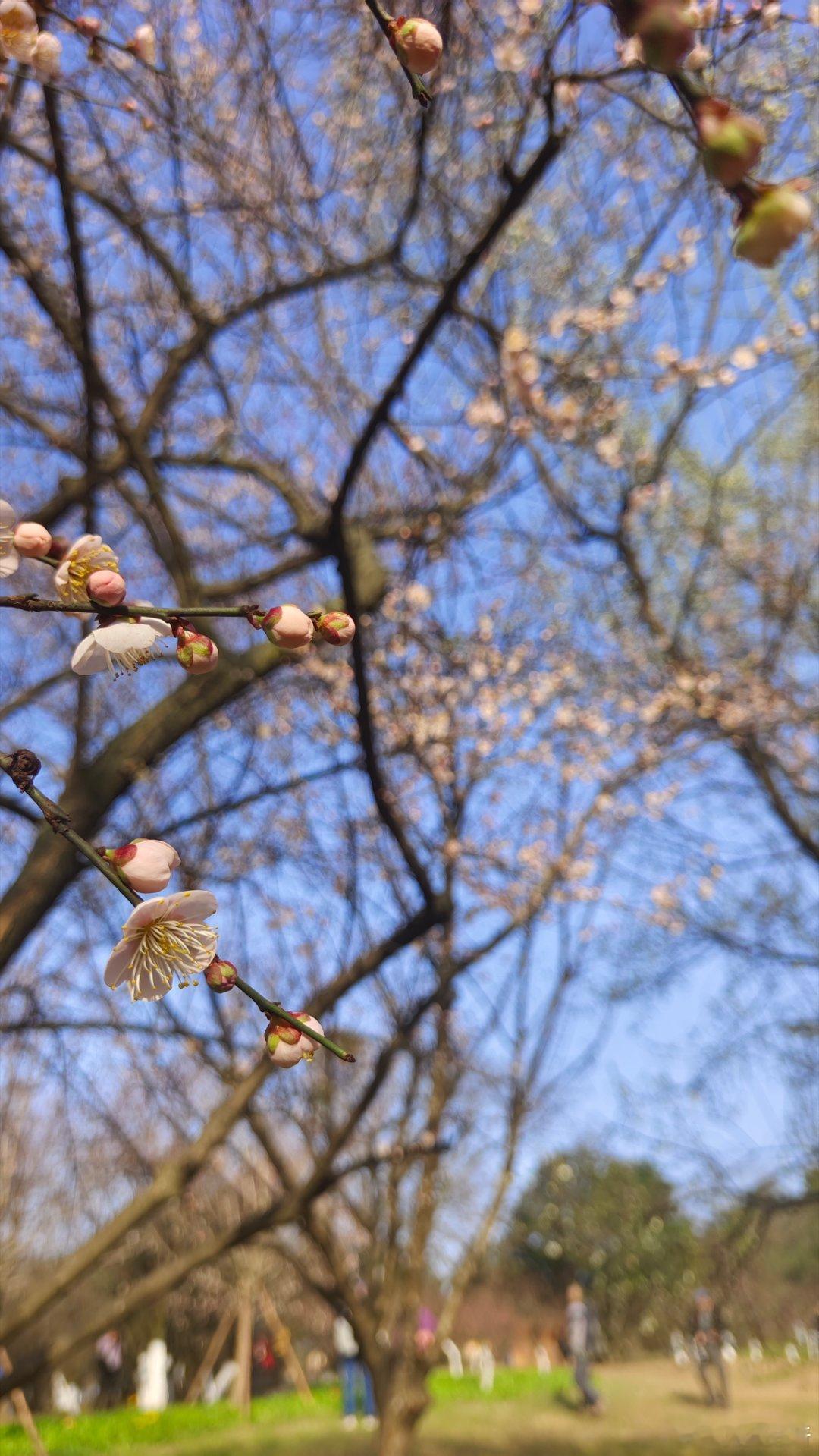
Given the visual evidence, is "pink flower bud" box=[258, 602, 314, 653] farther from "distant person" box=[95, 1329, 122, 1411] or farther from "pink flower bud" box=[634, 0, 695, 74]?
"distant person" box=[95, 1329, 122, 1411]

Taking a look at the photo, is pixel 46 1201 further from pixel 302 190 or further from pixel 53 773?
pixel 302 190

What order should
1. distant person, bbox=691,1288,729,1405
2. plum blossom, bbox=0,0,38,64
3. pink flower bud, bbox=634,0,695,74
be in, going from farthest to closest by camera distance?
distant person, bbox=691,1288,729,1405 → plum blossom, bbox=0,0,38,64 → pink flower bud, bbox=634,0,695,74

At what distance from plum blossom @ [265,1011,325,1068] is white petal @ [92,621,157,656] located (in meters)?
0.30

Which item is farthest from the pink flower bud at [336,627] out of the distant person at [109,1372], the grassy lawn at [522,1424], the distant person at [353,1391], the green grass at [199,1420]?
the distant person at [109,1372]

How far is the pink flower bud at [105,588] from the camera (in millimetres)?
763

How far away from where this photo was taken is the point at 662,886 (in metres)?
6.13

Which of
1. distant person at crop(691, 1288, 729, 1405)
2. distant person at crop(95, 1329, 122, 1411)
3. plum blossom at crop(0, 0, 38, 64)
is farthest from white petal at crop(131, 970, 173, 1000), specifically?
distant person at crop(95, 1329, 122, 1411)

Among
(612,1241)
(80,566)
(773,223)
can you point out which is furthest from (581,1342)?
(773,223)

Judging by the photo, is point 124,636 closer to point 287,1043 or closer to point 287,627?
point 287,627

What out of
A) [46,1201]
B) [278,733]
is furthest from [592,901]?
[46,1201]

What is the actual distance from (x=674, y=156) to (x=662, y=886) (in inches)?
154

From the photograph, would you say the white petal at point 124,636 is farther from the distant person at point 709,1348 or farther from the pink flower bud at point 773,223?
the distant person at point 709,1348

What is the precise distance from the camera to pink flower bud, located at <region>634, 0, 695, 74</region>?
401 millimetres

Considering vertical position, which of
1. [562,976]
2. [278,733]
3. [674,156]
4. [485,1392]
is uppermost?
[674,156]
